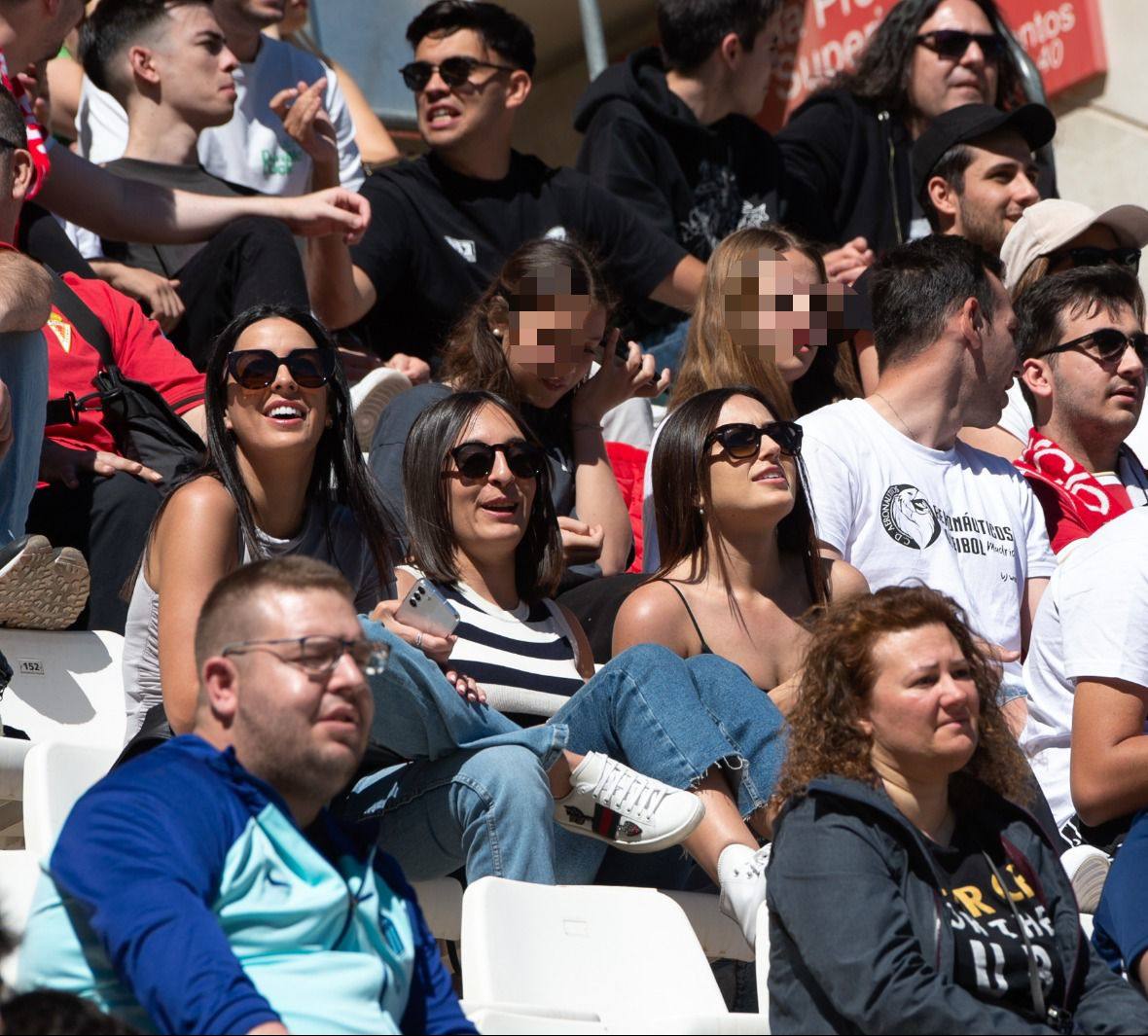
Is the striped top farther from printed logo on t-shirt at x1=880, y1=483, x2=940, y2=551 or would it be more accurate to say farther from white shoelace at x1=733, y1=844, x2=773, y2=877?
printed logo on t-shirt at x1=880, y1=483, x2=940, y2=551

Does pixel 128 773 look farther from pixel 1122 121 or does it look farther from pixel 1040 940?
pixel 1122 121

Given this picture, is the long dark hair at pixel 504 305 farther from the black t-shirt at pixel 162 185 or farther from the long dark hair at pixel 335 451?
the black t-shirt at pixel 162 185

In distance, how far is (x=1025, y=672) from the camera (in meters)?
4.21

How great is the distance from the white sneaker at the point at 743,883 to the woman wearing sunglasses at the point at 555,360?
159 centimetres

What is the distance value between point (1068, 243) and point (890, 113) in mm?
1537

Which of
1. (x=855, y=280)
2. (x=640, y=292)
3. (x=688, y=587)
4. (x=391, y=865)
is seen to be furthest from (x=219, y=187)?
(x=391, y=865)

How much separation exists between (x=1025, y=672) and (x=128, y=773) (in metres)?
2.31

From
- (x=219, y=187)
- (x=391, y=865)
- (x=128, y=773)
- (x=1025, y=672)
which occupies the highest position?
(x=219, y=187)

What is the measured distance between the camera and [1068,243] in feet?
19.8

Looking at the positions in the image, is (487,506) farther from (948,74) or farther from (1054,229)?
(948,74)

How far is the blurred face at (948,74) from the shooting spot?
285 inches

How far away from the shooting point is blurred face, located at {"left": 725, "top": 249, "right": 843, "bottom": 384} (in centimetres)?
544

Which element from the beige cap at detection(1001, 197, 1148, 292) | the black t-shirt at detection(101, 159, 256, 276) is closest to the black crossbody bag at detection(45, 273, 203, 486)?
the black t-shirt at detection(101, 159, 256, 276)

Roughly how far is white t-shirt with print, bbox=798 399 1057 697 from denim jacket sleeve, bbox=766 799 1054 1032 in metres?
1.77
